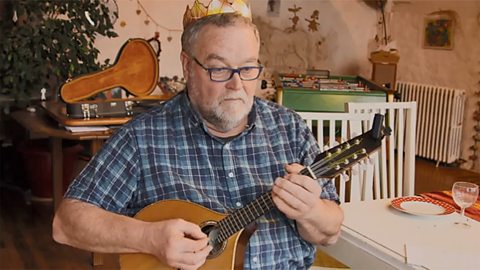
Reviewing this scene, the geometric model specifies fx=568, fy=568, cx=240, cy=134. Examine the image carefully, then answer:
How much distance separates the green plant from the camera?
3.51 metres

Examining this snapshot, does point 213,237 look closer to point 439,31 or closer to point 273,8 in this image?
point 273,8

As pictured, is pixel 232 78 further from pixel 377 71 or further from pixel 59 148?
pixel 377 71

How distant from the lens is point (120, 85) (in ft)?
10.6

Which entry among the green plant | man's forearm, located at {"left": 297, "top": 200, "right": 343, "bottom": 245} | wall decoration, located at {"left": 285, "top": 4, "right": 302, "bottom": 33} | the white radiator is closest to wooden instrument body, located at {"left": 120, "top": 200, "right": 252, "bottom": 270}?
man's forearm, located at {"left": 297, "top": 200, "right": 343, "bottom": 245}

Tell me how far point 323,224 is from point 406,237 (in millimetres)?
274

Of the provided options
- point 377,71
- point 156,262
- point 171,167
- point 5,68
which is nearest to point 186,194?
point 171,167

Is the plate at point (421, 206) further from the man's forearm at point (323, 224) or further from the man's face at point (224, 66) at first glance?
the man's face at point (224, 66)

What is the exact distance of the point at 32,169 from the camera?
375 cm

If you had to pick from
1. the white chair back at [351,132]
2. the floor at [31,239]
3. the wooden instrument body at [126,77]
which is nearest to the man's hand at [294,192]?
the white chair back at [351,132]

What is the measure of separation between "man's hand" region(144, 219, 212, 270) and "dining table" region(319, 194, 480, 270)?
17.8 inches

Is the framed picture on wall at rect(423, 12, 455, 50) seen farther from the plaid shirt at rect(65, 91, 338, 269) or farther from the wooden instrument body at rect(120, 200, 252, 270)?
the wooden instrument body at rect(120, 200, 252, 270)

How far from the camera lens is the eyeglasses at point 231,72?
4.72ft

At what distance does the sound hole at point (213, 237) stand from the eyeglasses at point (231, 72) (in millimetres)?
366

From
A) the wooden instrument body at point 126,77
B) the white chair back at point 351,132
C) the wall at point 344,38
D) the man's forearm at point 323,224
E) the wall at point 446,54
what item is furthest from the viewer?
the wall at point 446,54
